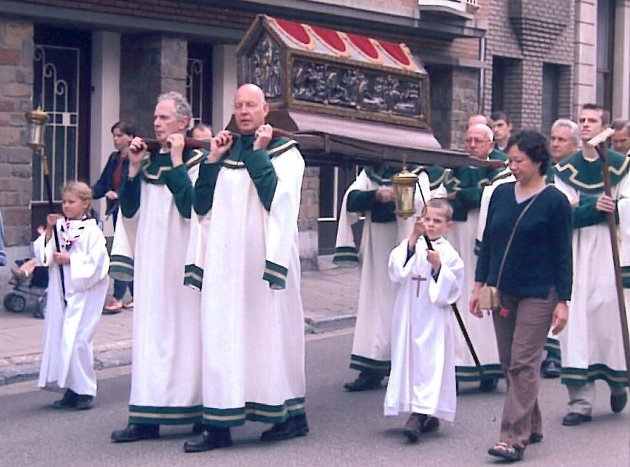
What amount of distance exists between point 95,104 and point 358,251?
6.07 m

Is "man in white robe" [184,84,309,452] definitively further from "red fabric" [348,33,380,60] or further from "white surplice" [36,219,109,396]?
"red fabric" [348,33,380,60]

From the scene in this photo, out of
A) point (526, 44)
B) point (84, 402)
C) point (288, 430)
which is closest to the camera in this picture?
point (288, 430)

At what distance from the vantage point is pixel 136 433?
319 inches

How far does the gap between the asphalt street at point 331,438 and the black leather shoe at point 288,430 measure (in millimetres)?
57

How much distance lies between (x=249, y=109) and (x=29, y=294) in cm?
628

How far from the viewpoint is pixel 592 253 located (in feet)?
30.0

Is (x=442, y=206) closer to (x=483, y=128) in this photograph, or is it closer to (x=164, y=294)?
(x=483, y=128)

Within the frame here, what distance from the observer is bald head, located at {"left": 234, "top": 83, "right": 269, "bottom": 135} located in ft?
25.9

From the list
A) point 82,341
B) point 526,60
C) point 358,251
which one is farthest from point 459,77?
point 82,341

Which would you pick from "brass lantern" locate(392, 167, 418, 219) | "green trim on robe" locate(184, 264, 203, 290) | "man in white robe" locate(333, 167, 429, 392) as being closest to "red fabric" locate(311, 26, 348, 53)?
"man in white robe" locate(333, 167, 429, 392)

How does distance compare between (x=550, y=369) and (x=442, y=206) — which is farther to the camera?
(x=550, y=369)

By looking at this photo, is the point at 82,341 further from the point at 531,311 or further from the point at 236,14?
the point at 236,14

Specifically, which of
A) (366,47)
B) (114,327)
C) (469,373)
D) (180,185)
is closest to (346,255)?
(469,373)

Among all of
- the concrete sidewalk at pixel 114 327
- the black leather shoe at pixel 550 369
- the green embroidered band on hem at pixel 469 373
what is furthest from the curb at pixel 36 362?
the black leather shoe at pixel 550 369
